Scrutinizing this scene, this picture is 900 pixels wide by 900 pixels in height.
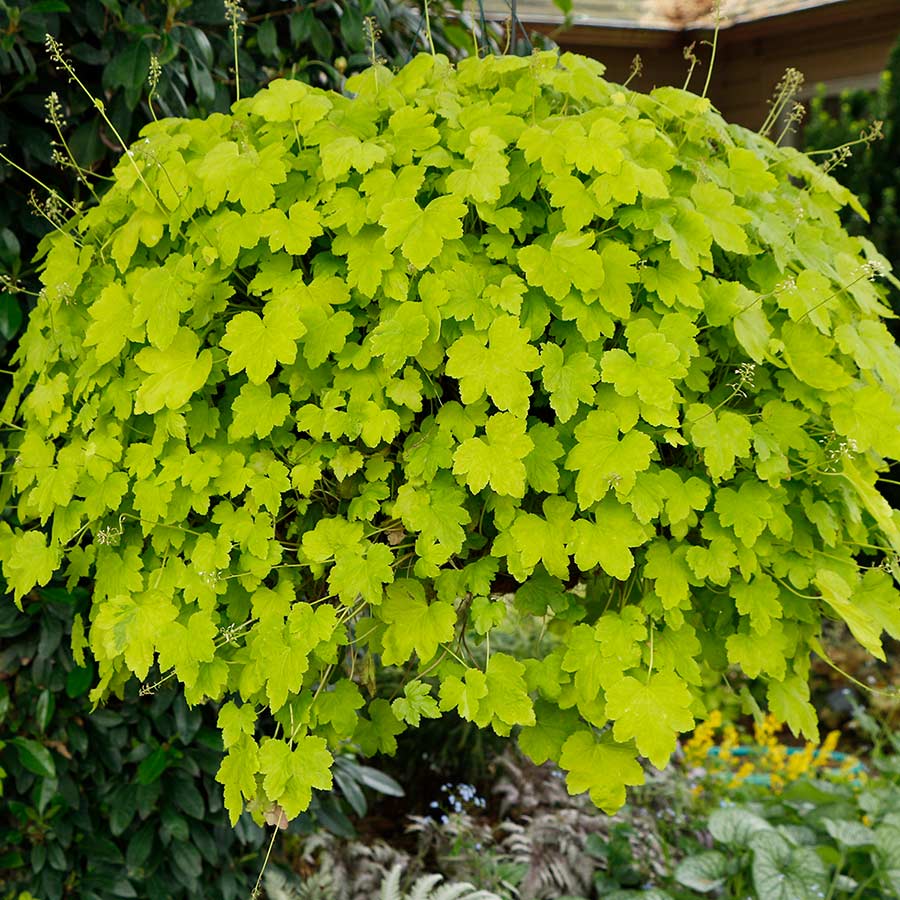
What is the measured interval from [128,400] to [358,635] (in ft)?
1.20

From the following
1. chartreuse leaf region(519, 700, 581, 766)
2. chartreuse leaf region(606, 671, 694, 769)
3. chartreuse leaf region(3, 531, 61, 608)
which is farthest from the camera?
chartreuse leaf region(3, 531, 61, 608)

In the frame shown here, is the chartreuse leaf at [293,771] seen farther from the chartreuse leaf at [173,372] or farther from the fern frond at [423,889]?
the fern frond at [423,889]

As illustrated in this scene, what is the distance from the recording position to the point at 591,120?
1.12 metres

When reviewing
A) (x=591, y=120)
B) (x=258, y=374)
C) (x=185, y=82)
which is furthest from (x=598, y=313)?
(x=185, y=82)

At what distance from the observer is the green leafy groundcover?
3.39 ft

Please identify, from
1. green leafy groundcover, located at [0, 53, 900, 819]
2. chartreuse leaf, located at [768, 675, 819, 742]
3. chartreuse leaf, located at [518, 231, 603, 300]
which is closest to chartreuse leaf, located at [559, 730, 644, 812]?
green leafy groundcover, located at [0, 53, 900, 819]

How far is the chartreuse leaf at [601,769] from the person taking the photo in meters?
1.04

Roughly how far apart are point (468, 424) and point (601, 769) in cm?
37

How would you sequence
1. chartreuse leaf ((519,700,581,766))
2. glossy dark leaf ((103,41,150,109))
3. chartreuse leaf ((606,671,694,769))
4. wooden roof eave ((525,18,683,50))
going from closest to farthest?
chartreuse leaf ((606,671,694,769)) < chartreuse leaf ((519,700,581,766)) < glossy dark leaf ((103,41,150,109)) < wooden roof eave ((525,18,683,50))

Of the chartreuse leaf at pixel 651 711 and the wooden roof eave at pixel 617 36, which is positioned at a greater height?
the wooden roof eave at pixel 617 36

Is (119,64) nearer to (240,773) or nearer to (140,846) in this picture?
(240,773)

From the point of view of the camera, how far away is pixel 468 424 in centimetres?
106

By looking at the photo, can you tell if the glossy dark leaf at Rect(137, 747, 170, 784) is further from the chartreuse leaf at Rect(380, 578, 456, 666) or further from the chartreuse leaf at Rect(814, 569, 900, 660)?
the chartreuse leaf at Rect(814, 569, 900, 660)

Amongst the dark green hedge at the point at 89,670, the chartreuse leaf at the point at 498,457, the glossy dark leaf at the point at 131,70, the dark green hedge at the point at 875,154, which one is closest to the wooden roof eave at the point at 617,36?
the dark green hedge at the point at 875,154
